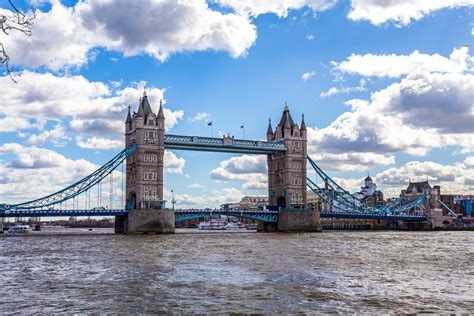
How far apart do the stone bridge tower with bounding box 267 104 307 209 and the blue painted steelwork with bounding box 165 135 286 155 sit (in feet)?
18.2

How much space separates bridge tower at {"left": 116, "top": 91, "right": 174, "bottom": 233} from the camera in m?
95.0

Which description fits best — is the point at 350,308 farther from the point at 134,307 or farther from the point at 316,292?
the point at 134,307

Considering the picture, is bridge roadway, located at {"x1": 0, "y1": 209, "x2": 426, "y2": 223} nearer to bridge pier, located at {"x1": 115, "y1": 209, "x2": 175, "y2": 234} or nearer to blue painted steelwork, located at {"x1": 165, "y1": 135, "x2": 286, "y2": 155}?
bridge pier, located at {"x1": 115, "y1": 209, "x2": 175, "y2": 234}

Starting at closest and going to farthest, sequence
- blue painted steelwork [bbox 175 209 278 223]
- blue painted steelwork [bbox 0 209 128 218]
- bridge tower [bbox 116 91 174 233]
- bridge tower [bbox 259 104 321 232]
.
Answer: blue painted steelwork [bbox 0 209 128 218] < bridge tower [bbox 116 91 174 233] < blue painted steelwork [bbox 175 209 278 223] < bridge tower [bbox 259 104 321 232]

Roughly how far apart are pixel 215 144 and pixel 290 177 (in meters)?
18.8

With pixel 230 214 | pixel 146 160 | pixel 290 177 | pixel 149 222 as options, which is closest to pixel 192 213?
pixel 230 214

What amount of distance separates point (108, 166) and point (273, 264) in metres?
64.3

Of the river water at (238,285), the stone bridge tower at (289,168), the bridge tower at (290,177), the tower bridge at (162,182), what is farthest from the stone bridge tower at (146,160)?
the river water at (238,285)

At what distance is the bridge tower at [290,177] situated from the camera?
358 ft

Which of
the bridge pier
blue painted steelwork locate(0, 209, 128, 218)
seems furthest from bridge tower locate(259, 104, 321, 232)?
blue painted steelwork locate(0, 209, 128, 218)

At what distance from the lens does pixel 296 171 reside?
114062 mm

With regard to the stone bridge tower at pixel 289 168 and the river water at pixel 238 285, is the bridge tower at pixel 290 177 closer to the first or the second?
the stone bridge tower at pixel 289 168

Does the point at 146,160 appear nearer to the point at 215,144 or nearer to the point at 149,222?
the point at 149,222

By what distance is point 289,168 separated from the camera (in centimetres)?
11288
